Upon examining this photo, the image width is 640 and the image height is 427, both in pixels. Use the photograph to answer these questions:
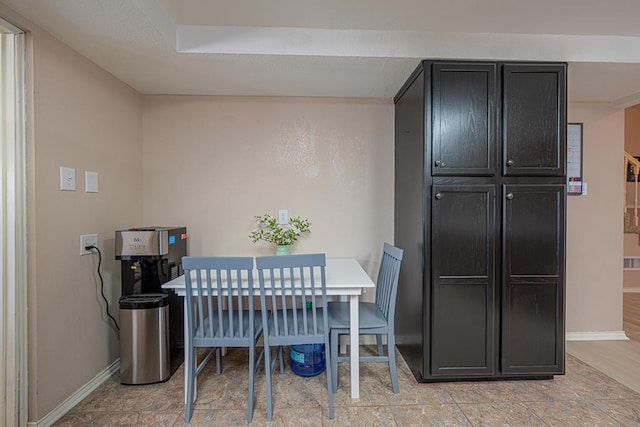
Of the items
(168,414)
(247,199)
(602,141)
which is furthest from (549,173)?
(168,414)

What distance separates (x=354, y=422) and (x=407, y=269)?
3.56ft

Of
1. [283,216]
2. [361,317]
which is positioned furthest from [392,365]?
[283,216]

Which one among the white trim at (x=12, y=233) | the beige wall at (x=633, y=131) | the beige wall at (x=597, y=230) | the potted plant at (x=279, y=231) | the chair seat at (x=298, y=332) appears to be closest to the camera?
the white trim at (x=12, y=233)

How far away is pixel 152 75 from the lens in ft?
8.04

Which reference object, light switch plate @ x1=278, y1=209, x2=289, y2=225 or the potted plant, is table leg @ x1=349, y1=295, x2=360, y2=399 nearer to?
the potted plant

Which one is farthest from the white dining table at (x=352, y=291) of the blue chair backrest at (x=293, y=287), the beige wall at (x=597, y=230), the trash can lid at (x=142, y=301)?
the beige wall at (x=597, y=230)

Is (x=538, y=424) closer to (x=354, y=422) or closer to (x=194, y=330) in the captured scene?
(x=354, y=422)

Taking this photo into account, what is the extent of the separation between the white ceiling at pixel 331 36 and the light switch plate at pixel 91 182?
2.42 ft

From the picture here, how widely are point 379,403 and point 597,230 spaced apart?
8.26ft

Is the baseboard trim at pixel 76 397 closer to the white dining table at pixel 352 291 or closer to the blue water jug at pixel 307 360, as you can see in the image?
the white dining table at pixel 352 291

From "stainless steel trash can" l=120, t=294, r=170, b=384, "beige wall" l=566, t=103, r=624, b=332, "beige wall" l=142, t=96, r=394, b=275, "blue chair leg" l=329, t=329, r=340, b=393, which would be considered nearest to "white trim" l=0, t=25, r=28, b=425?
"stainless steel trash can" l=120, t=294, r=170, b=384

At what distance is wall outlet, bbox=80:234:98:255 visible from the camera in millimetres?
2111

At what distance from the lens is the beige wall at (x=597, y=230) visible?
119 inches

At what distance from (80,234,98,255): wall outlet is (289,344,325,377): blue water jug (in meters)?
1.48
